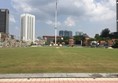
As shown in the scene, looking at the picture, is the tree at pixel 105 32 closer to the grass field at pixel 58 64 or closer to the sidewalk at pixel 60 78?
the grass field at pixel 58 64

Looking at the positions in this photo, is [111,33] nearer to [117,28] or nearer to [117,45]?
[117,28]

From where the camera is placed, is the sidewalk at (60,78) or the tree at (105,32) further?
the tree at (105,32)

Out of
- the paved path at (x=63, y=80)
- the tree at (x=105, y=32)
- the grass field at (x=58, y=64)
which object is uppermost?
the tree at (x=105, y=32)

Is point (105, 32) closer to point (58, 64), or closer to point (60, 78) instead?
point (58, 64)

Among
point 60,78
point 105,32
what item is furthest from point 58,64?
point 105,32

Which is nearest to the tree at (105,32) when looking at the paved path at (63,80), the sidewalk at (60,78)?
the sidewalk at (60,78)

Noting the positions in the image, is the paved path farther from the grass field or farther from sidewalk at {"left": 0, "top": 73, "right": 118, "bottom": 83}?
the grass field

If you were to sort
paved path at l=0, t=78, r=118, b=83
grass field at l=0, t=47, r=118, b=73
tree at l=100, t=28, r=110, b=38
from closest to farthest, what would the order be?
1. paved path at l=0, t=78, r=118, b=83
2. grass field at l=0, t=47, r=118, b=73
3. tree at l=100, t=28, r=110, b=38

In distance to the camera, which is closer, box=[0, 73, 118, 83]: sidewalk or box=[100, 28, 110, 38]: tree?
box=[0, 73, 118, 83]: sidewalk

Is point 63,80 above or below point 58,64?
below

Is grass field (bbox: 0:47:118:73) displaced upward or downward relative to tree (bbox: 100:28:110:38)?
downward

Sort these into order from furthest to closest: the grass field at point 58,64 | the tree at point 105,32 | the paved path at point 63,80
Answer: the tree at point 105,32 → the grass field at point 58,64 → the paved path at point 63,80

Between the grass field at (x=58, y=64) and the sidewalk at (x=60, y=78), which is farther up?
the grass field at (x=58, y=64)

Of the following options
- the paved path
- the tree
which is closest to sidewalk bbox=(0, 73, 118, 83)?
the paved path
